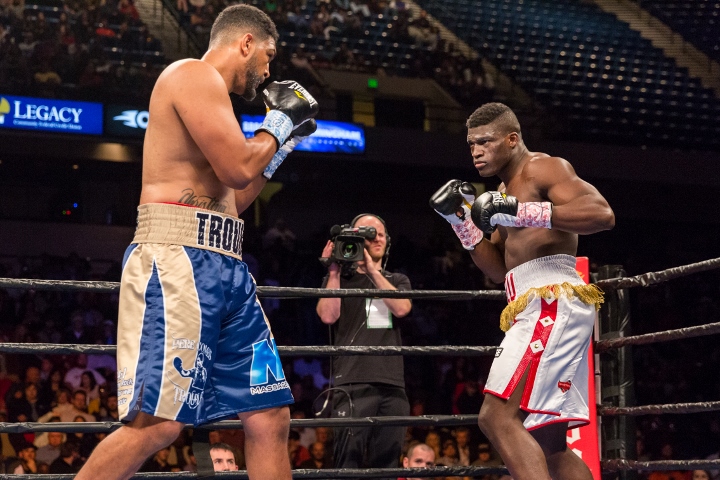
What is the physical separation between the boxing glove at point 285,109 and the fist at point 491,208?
2.01ft

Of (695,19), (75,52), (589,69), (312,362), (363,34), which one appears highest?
(695,19)

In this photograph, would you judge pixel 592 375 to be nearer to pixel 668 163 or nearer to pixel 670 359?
pixel 670 359

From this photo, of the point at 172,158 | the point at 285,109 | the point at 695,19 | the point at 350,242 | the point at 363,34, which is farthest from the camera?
the point at 695,19

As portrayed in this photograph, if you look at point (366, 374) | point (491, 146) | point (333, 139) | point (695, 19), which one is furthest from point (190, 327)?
point (695, 19)

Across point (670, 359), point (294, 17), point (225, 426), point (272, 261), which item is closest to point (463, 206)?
point (225, 426)

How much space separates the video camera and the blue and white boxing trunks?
1.32m

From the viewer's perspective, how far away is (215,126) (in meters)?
1.88

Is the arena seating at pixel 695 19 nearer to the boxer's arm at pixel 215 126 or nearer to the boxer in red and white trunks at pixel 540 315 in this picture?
the boxer in red and white trunks at pixel 540 315

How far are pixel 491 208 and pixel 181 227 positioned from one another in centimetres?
95

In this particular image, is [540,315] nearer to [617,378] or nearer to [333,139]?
[617,378]

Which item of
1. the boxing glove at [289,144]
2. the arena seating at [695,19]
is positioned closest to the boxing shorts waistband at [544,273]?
the boxing glove at [289,144]

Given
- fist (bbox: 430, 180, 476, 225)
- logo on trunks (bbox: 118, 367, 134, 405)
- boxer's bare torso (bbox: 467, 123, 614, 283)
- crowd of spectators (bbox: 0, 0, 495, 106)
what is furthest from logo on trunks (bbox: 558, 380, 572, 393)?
crowd of spectators (bbox: 0, 0, 495, 106)

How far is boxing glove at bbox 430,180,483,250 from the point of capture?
2.78 m

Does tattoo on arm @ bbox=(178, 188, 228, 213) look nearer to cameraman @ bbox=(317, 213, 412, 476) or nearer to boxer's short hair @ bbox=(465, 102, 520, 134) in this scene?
boxer's short hair @ bbox=(465, 102, 520, 134)
